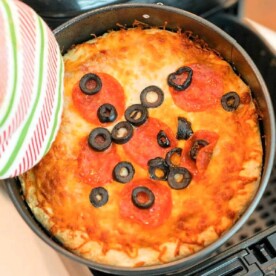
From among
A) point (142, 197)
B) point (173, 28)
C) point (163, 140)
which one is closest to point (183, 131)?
point (163, 140)

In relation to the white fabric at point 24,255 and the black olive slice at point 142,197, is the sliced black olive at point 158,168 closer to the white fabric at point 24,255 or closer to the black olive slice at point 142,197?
the black olive slice at point 142,197

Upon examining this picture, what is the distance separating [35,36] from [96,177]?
11.7 inches

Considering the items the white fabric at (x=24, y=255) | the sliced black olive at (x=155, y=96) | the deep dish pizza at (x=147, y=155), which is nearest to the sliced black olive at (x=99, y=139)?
the deep dish pizza at (x=147, y=155)

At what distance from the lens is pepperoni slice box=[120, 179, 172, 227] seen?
1.05m

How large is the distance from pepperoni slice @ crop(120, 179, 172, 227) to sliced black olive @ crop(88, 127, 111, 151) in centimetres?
9

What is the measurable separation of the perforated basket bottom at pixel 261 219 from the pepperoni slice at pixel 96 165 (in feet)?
0.99

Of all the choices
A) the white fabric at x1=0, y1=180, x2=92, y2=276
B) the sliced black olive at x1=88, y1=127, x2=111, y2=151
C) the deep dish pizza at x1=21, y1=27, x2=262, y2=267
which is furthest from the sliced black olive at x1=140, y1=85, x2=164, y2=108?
the white fabric at x1=0, y1=180, x2=92, y2=276

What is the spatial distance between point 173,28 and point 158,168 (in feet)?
1.09

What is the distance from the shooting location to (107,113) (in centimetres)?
113

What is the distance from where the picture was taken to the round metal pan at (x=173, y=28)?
3.29 ft

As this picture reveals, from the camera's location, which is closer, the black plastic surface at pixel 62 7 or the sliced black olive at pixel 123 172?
the sliced black olive at pixel 123 172

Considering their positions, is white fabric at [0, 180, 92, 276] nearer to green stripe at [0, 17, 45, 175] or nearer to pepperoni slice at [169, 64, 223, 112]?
green stripe at [0, 17, 45, 175]

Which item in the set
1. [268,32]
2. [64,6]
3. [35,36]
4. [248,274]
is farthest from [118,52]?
[248,274]

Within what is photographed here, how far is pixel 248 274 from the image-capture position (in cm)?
110
